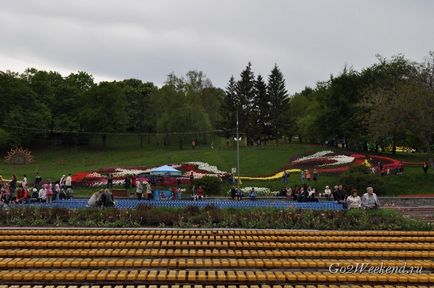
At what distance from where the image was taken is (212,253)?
15047mm

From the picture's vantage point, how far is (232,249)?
15891mm

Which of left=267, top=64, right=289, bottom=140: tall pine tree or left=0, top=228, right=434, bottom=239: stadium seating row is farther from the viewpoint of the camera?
left=267, top=64, right=289, bottom=140: tall pine tree

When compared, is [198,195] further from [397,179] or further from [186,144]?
[186,144]

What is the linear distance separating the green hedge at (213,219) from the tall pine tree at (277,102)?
2176 inches

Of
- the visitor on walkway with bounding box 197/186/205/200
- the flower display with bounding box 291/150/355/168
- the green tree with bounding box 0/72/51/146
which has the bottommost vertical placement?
the visitor on walkway with bounding box 197/186/205/200

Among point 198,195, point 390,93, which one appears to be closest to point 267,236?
point 198,195

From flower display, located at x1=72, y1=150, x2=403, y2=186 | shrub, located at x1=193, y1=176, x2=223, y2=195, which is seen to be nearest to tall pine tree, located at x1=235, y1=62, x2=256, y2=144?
flower display, located at x1=72, y1=150, x2=403, y2=186

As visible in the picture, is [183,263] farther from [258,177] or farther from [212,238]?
[258,177]

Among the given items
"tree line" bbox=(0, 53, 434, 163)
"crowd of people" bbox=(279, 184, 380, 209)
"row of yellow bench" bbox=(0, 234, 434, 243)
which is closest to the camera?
"row of yellow bench" bbox=(0, 234, 434, 243)

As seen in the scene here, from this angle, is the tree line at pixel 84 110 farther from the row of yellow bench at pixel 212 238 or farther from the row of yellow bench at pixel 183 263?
the row of yellow bench at pixel 183 263

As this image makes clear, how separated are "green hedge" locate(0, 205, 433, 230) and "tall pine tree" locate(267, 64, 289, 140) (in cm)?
5526

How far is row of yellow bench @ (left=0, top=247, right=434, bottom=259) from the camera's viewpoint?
14.8 m

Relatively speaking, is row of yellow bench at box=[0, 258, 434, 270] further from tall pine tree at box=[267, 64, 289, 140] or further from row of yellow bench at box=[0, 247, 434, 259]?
Answer: tall pine tree at box=[267, 64, 289, 140]

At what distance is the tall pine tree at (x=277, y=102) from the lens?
252 ft
